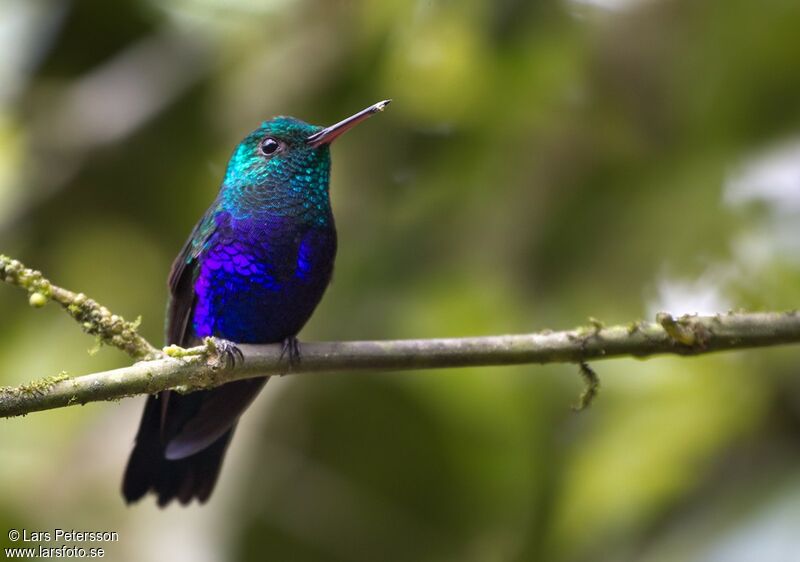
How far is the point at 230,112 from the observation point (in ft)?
18.7

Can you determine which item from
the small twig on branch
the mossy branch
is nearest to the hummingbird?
the mossy branch

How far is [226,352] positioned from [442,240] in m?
3.03

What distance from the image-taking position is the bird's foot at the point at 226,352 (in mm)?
2633

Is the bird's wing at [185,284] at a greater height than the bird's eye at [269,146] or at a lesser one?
lesser

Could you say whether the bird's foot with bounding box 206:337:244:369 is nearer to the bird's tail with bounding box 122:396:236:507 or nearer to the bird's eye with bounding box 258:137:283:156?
the bird's tail with bounding box 122:396:236:507

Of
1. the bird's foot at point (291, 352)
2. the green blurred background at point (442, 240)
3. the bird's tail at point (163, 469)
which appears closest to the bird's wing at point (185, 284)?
the bird's tail at point (163, 469)

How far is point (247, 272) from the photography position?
11.6 ft

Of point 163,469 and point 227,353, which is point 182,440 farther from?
point 227,353

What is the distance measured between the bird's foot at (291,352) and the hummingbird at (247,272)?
0.27 m

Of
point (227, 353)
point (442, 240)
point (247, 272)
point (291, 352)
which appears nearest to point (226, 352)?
point (227, 353)

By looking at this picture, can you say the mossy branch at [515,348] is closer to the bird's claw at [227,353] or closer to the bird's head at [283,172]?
the bird's claw at [227,353]

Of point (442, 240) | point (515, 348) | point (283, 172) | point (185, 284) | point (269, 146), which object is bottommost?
point (515, 348)

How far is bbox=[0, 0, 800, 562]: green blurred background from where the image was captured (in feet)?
15.1

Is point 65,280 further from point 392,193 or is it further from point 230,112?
point 392,193
